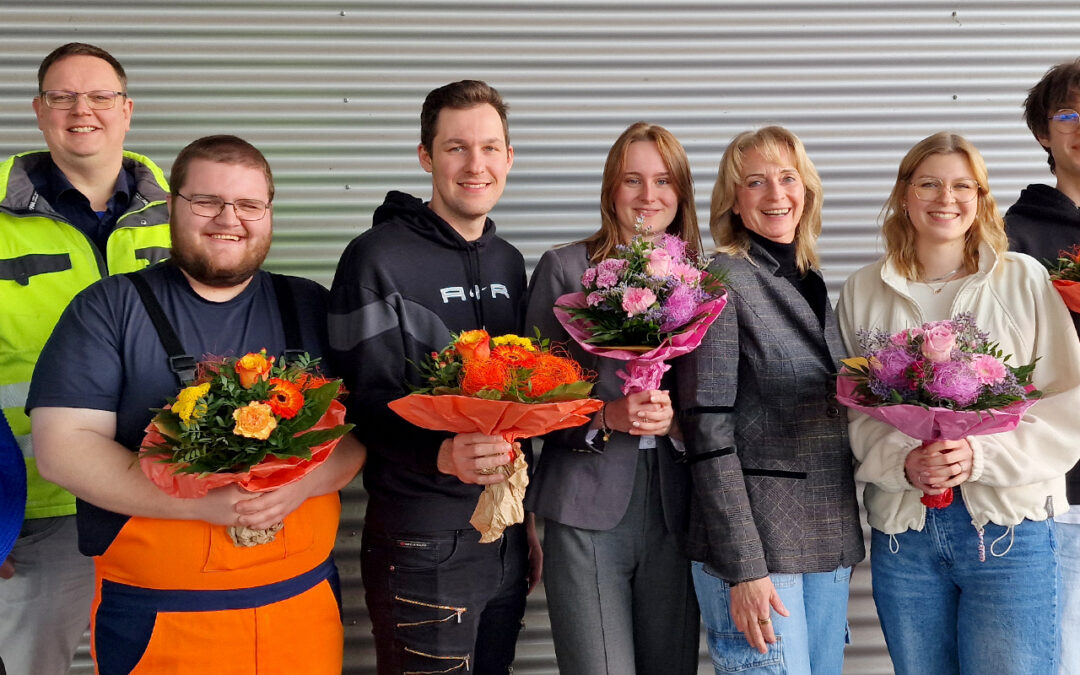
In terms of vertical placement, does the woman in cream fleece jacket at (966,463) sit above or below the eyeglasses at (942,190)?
below

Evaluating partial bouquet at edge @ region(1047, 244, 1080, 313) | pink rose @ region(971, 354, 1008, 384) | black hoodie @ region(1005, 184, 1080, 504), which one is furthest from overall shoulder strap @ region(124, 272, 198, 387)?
black hoodie @ region(1005, 184, 1080, 504)

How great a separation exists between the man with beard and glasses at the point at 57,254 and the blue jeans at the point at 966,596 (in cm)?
286

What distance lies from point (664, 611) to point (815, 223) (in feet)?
4.66

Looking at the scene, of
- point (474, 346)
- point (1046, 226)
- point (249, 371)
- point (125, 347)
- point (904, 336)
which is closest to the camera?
point (249, 371)

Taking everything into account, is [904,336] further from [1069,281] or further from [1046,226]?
[1046,226]

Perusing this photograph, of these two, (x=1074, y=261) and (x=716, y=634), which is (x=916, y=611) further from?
(x=1074, y=261)

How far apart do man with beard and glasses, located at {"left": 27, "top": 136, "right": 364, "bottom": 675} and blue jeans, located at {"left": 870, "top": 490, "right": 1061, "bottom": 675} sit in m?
1.85

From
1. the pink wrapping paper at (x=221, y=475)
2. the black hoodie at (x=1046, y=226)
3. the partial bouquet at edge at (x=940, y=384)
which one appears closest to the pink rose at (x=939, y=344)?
the partial bouquet at edge at (x=940, y=384)

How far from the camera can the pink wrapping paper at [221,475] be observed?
2240 mm

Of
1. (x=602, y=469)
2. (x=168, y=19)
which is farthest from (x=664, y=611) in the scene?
(x=168, y=19)

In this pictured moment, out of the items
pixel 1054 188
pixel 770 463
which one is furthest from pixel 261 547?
pixel 1054 188

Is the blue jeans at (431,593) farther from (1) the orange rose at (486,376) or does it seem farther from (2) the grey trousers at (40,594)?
(2) the grey trousers at (40,594)

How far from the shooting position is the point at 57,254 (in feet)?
10.2

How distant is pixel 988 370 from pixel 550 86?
2.47m
